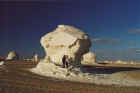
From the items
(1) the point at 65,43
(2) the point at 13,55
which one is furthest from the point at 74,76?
(2) the point at 13,55

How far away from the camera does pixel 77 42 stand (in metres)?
27.6

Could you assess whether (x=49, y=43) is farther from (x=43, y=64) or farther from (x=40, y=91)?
(x=40, y=91)

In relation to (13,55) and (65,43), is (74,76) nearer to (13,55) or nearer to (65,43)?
(65,43)

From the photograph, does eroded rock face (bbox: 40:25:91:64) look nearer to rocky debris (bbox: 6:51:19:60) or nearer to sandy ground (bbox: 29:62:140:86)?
sandy ground (bbox: 29:62:140:86)

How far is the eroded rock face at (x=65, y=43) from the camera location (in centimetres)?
2786

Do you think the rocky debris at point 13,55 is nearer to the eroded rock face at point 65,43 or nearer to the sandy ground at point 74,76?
the eroded rock face at point 65,43

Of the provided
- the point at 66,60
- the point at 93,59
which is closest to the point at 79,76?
the point at 66,60

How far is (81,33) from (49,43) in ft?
17.3

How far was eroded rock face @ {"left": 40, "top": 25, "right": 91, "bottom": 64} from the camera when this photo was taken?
27.9 meters

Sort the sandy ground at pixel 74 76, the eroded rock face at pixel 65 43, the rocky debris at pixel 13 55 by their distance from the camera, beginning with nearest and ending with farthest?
the sandy ground at pixel 74 76
the eroded rock face at pixel 65 43
the rocky debris at pixel 13 55

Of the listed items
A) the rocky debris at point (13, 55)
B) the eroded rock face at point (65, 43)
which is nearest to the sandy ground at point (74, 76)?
the eroded rock face at point (65, 43)

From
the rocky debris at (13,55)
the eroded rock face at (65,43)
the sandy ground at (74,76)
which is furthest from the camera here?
the rocky debris at (13,55)

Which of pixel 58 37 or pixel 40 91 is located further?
pixel 58 37

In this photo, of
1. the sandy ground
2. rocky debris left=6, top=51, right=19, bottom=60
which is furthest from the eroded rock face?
rocky debris left=6, top=51, right=19, bottom=60
